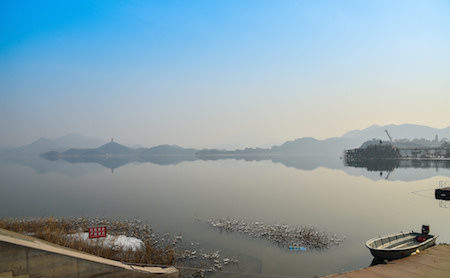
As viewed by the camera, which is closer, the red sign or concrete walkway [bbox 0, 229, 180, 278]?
concrete walkway [bbox 0, 229, 180, 278]

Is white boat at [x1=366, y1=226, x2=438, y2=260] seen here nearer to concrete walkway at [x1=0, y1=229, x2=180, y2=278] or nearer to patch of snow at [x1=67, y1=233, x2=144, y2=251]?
patch of snow at [x1=67, y1=233, x2=144, y2=251]

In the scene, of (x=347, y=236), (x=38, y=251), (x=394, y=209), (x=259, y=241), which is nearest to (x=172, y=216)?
(x=259, y=241)

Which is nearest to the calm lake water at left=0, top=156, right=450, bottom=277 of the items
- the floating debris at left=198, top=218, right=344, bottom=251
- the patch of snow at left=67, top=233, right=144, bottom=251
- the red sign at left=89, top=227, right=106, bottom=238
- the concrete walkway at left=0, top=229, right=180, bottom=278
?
the floating debris at left=198, top=218, right=344, bottom=251

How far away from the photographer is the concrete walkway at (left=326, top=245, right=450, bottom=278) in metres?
17.2

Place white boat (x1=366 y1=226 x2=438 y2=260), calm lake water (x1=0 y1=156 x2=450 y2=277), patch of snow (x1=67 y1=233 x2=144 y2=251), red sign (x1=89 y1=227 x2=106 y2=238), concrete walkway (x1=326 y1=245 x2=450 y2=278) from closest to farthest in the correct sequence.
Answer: concrete walkway (x1=326 y1=245 x2=450 y2=278) < red sign (x1=89 y1=227 x2=106 y2=238) < patch of snow (x1=67 y1=233 x2=144 y2=251) < white boat (x1=366 y1=226 x2=438 y2=260) < calm lake water (x1=0 y1=156 x2=450 y2=277)

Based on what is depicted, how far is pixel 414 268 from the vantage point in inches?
726

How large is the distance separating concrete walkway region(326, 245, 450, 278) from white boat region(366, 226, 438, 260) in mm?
825

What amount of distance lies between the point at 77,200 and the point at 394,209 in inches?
2215

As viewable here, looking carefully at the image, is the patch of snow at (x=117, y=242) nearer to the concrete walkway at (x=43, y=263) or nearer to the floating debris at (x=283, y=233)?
the concrete walkway at (x=43, y=263)

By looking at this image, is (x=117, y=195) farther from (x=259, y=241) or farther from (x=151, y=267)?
(x=151, y=267)

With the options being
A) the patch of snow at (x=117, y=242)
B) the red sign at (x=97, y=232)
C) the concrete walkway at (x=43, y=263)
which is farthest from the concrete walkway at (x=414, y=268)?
the patch of snow at (x=117, y=242)

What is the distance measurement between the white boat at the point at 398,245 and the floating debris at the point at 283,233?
4.50 metres

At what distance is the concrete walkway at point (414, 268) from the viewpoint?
17219mm

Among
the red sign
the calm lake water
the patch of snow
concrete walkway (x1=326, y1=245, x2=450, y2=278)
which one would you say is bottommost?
the calm lake water
